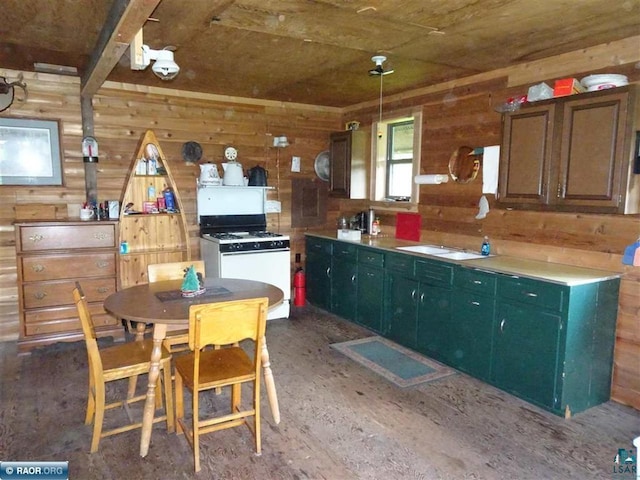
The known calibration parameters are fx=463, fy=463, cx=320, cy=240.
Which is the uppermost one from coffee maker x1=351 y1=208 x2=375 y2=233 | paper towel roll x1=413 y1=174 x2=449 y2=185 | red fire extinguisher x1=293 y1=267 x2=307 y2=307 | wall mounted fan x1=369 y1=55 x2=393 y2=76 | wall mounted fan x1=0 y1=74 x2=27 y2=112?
wall mounted fan x1=369 y1=55 x2=393 y2=76

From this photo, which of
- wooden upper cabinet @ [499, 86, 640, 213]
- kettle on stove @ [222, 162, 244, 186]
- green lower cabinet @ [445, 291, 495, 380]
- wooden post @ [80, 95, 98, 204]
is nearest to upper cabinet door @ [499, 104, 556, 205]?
wooden upper cabinet @ [499, 86, 640, 213]

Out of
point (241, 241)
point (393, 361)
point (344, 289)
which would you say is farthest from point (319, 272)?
point (393, 361)

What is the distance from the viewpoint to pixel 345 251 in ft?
15.2

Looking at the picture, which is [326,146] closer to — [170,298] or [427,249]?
[427,249]

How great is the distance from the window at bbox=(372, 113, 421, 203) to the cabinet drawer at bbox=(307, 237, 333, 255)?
729 mm

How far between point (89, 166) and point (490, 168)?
3526 mm

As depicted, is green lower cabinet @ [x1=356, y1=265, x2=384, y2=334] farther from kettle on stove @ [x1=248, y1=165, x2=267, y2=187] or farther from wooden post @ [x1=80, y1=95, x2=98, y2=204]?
wooden post @ [x1=80, y1=95, x2=98, y2=204]

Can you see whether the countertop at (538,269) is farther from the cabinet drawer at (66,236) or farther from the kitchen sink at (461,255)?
the cabinet drawer at (66,236)

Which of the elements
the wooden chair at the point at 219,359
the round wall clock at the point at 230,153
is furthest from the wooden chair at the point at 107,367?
the round wall clock at the point at 230,153

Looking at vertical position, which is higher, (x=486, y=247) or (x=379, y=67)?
(x=379, y=67)

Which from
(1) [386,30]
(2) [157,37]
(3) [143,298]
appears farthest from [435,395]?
(2) [157,37]

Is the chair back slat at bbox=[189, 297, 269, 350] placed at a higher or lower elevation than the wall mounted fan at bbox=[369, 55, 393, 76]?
lower

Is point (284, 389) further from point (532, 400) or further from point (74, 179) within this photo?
point (74, 179)

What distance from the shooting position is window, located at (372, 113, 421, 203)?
4.72 meters
